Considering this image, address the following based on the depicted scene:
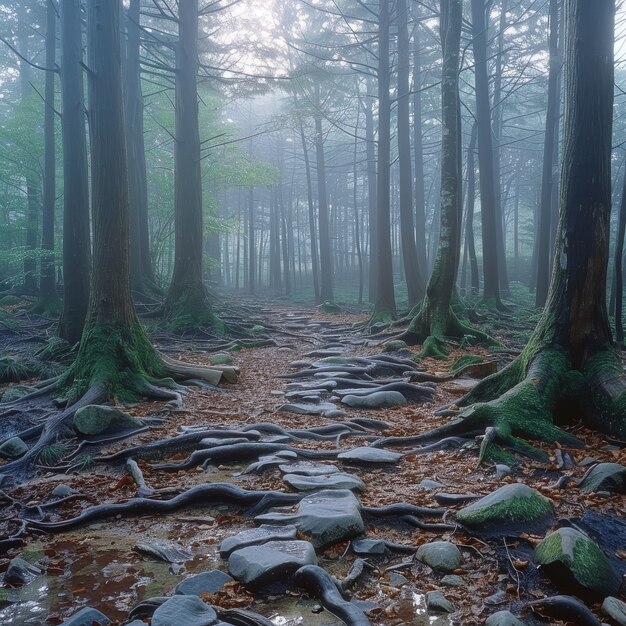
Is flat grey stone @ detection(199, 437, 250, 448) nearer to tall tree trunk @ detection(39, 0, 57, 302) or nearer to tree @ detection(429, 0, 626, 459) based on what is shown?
tree @ detection(429, 0, 626, 459)

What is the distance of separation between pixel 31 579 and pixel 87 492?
154cm

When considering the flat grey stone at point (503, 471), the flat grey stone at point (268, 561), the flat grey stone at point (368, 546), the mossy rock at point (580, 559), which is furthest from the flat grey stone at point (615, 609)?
the flat grey stone at point (503, 471)

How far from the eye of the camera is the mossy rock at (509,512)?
375 centimetres

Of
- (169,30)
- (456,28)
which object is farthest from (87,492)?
(169,30)

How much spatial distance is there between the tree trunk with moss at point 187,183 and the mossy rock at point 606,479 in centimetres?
1026

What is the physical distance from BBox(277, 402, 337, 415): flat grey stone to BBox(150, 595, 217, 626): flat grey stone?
438 centimetres

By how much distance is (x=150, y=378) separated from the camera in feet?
25.4

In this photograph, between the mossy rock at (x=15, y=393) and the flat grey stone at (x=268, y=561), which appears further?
the mossy rock at (x=15, y=393)

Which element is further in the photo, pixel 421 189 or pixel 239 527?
pixel 421 189

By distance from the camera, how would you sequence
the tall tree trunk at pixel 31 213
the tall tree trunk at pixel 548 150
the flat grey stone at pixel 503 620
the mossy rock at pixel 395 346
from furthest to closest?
the tall tree trunk at pixel 31 213 → the tall tree trunk at pixel 548 150 → the mossy rock at pixel 395 346 → the flat grey stone at pixel 503 620

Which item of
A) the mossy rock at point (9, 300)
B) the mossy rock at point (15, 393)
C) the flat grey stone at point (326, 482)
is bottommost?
the flat grey stone at point (326, 482)

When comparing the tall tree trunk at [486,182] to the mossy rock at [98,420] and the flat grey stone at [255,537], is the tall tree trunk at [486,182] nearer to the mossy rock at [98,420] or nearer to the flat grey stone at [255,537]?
the mossy rock at [98,420]

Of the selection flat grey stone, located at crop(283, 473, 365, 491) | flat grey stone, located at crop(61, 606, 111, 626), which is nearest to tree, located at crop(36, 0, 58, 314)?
flat grey stone, located at crop(283, 473, 365, 491)

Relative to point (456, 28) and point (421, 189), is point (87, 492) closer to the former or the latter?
point (456, 28)
